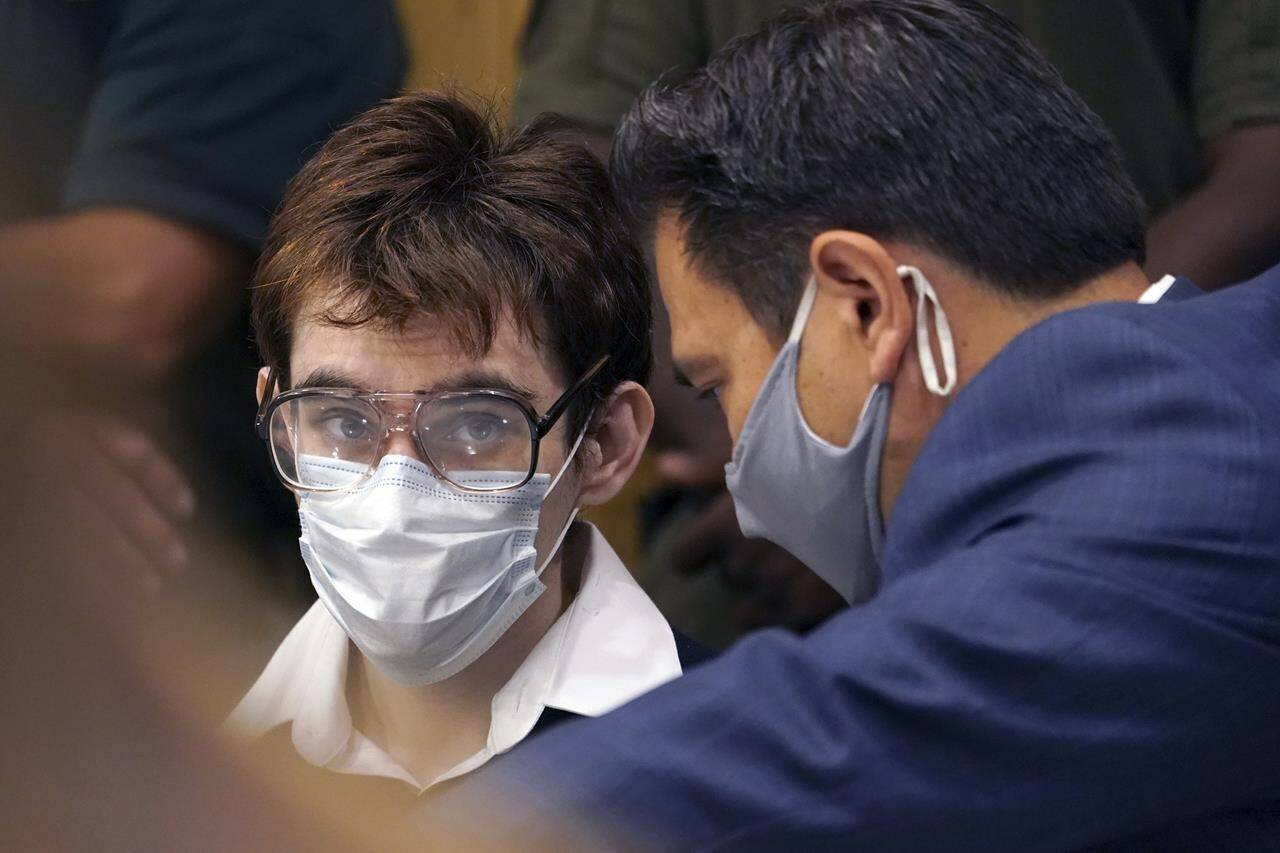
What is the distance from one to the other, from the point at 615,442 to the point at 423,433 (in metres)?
0.26

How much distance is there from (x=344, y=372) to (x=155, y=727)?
1.26 metres

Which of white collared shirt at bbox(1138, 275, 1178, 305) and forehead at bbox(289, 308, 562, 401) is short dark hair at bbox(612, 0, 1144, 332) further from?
forehead at bbox(289, 308, 562, 401)

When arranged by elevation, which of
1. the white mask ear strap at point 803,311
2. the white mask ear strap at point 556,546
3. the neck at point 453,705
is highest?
the white mask ear strap at point 803,311

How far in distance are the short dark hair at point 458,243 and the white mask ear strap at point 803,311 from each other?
248 mm

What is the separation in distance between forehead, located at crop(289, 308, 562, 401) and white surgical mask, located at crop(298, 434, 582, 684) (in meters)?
0.09

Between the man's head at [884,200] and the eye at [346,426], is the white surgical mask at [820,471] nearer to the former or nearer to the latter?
the man's head at [884,200]

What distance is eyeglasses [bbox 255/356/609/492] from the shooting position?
159 cm

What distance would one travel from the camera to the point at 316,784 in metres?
0.41

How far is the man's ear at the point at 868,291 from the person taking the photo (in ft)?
4.76

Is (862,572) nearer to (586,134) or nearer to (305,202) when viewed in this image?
(305,202)

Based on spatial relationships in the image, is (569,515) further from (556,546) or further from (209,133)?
(209,133)

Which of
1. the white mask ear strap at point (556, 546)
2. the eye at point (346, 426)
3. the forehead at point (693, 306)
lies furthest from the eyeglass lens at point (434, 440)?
the forehead at point (693, 306)

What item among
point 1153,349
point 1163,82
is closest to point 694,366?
point 1153,349

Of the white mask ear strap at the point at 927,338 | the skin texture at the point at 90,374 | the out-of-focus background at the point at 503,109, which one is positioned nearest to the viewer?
the skin texture at the point at 90,374
